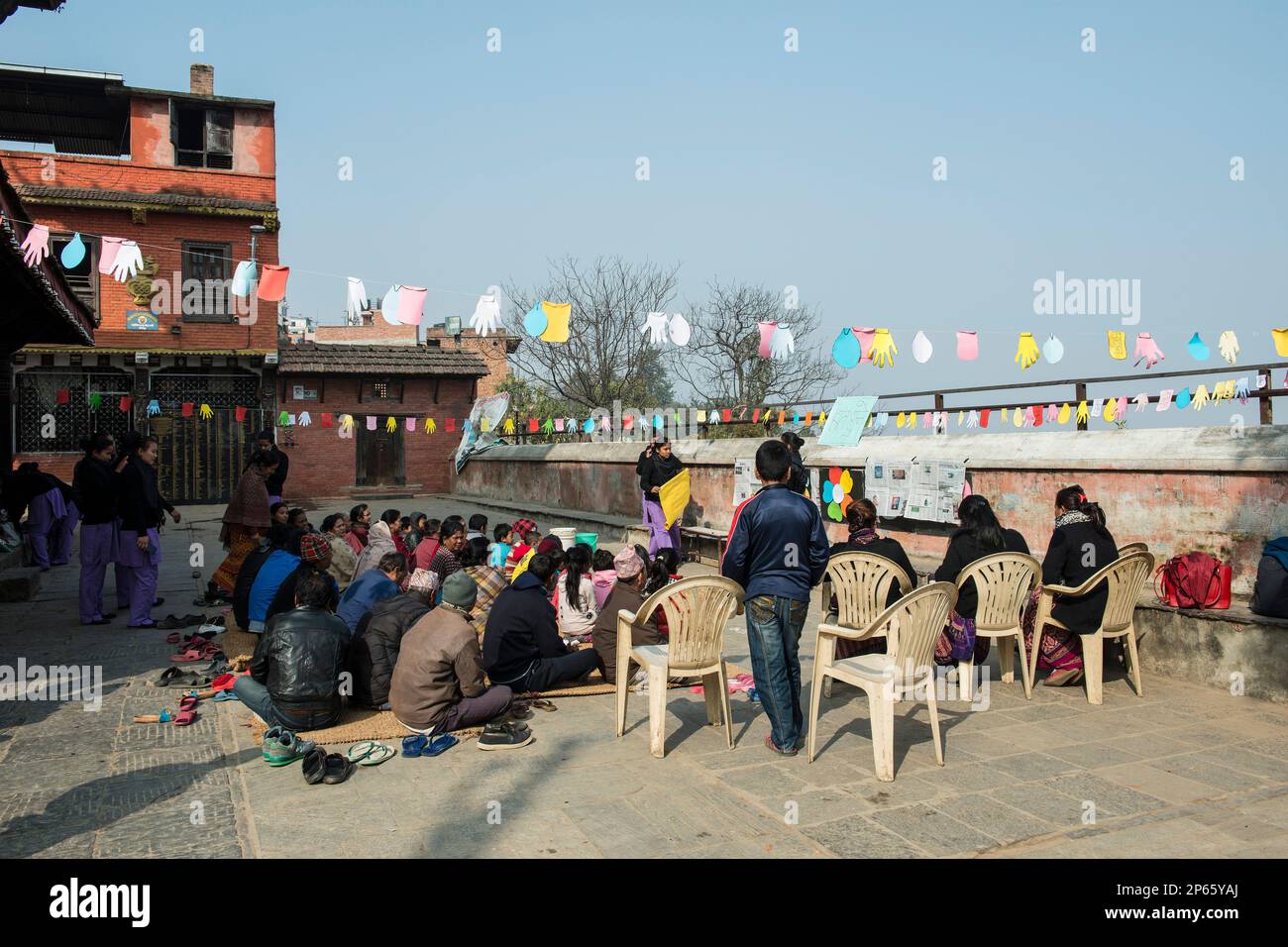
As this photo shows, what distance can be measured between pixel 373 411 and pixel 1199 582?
24152mm

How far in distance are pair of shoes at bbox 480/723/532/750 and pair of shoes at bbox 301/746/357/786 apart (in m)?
0.77

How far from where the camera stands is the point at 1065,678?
643cm

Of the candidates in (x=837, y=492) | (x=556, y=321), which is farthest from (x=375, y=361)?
(x=837, y=492)

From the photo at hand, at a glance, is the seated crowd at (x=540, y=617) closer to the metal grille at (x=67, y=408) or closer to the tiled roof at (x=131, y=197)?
the metal grille at (x=67, y=408)

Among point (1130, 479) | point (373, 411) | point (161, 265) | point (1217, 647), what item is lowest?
point (1217, 647)

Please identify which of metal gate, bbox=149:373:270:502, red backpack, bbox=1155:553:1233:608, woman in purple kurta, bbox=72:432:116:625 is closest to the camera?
red backpack, bbox=1155:553:1233:608

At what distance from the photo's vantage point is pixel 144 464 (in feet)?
29.8

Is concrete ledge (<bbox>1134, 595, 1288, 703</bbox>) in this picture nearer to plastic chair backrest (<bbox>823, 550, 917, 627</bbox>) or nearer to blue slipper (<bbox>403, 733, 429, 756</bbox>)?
plastic chair backrest (<bbox>823, 550, 917, 627</bbox>)

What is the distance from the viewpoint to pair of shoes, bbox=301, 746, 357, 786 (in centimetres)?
459

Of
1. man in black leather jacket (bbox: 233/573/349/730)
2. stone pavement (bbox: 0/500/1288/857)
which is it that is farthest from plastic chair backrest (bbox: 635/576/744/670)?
man in black leather jacket (bbox: 233/573/349/730)

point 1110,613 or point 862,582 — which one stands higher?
point 862,582

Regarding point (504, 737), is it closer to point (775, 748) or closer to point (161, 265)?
point (775, 748)

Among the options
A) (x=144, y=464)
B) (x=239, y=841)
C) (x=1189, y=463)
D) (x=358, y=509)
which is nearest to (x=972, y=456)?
(x=1189, y=463)
